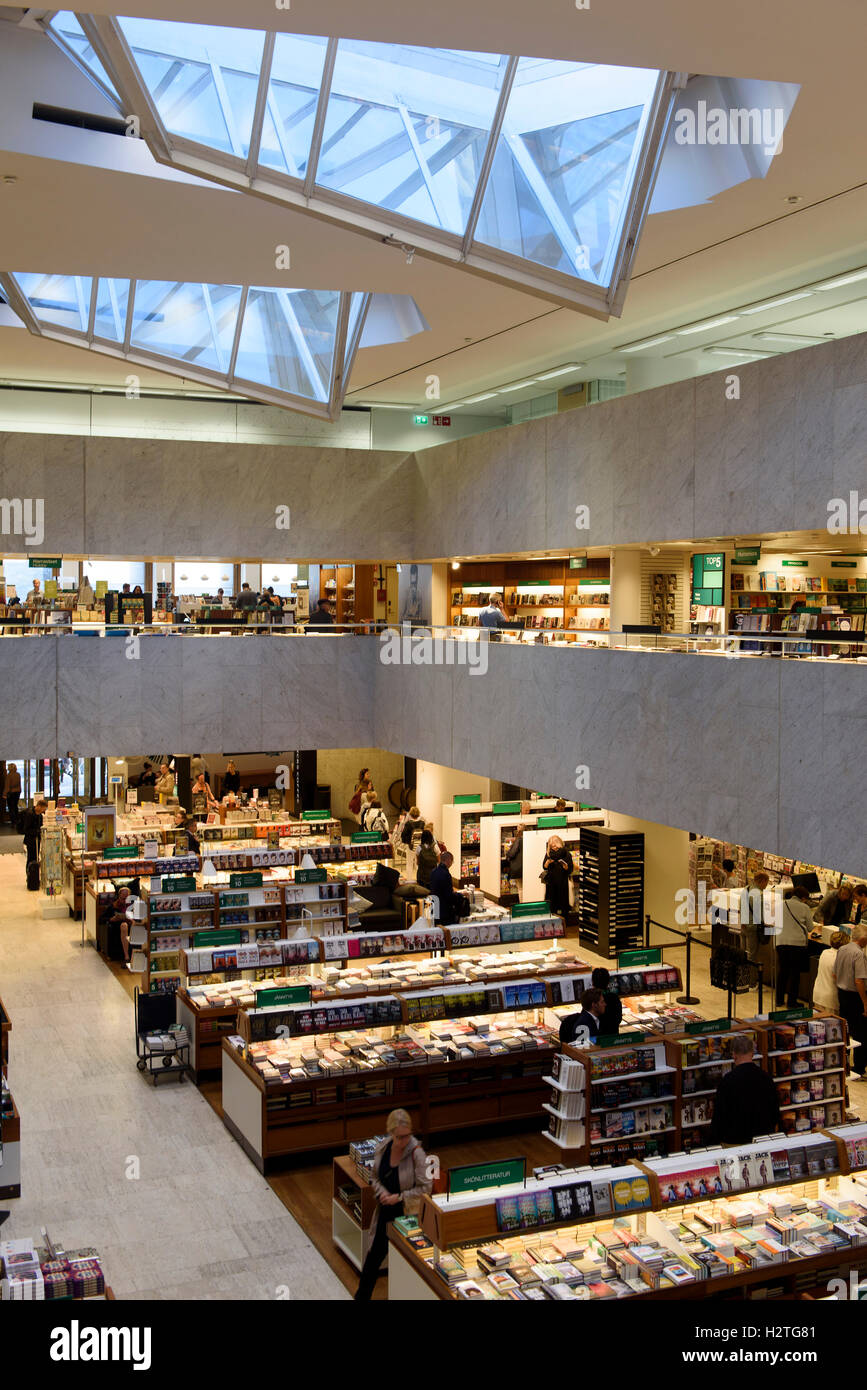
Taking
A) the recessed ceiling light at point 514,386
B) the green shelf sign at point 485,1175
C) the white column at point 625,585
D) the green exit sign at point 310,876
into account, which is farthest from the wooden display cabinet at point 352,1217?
the recessed ceiling light at point 514,386

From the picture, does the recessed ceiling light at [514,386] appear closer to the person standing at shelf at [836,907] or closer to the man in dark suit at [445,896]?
the man in dark suit at [445,896]

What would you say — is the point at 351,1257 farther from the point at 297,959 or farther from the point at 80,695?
the point at 80,695

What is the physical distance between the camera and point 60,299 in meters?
15.1

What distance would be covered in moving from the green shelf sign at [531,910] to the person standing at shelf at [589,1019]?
11.6 ft

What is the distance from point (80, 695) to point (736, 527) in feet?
32.7

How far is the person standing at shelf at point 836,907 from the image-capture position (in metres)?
13.1

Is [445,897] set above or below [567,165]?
below

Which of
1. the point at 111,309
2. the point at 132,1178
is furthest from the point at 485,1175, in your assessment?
the point at 111,309

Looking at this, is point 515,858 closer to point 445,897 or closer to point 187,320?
point 445,897

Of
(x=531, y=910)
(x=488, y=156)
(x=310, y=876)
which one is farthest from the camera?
(x=310, y=876)

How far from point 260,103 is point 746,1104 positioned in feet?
24.8

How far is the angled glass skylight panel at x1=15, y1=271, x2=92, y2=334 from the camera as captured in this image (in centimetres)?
1471

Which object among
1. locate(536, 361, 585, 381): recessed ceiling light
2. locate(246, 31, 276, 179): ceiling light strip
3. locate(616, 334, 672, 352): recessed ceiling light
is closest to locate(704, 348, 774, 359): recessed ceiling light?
locate(616, 334, 672, 352): recessed ceiling light

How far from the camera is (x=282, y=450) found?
65.6 feet
